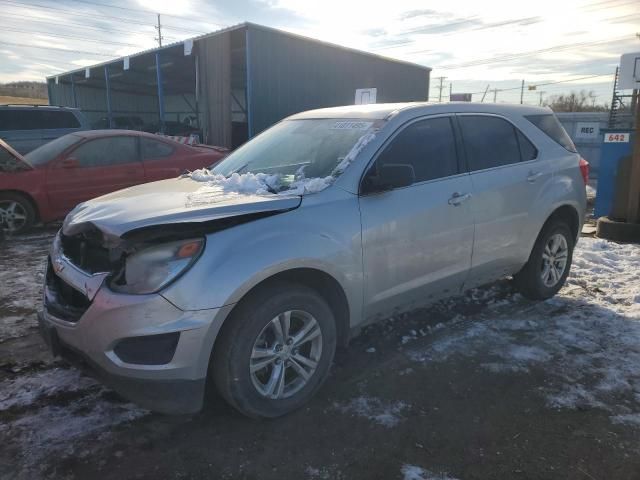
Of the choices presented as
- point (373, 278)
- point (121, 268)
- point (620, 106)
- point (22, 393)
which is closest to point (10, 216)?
point (22, 393)

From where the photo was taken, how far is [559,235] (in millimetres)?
4750

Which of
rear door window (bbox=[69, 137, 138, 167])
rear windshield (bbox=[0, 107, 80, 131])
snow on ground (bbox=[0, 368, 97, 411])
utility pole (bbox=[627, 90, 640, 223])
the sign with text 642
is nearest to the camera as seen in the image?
snow on ground (bbox=[0, 368, 97, 411])

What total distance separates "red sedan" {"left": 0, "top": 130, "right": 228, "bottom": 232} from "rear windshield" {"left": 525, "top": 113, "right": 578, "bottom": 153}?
18.4 feet

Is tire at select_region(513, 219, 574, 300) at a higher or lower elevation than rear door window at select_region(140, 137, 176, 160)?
lower

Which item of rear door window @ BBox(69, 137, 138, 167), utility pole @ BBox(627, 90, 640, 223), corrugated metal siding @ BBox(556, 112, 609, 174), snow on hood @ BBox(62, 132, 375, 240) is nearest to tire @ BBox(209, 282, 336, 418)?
snow on hood @ BBox(62, 132, 375, 240)

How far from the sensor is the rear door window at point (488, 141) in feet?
12.9

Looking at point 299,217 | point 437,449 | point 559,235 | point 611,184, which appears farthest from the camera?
point 611,184

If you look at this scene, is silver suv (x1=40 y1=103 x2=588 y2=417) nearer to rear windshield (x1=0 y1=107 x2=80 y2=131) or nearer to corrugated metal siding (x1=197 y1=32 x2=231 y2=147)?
rear windshield (x1=0 y1=107 x2=80 y2=131)

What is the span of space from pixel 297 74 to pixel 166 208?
1356cm

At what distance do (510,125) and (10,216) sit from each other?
6.82 m

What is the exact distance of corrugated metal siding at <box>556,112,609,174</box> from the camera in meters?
17.6

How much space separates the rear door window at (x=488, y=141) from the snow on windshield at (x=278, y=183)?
100cm

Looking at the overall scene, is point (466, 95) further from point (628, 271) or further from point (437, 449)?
point (437, 449)

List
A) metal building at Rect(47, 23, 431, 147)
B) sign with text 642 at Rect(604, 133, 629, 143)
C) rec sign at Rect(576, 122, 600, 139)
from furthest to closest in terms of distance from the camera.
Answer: rec sign at Rect(576, 122, 600, 139)
metal building at Rect(47, 23, 431, 147)
sign with text 642 at Rect(604, 133, 629, 143)
